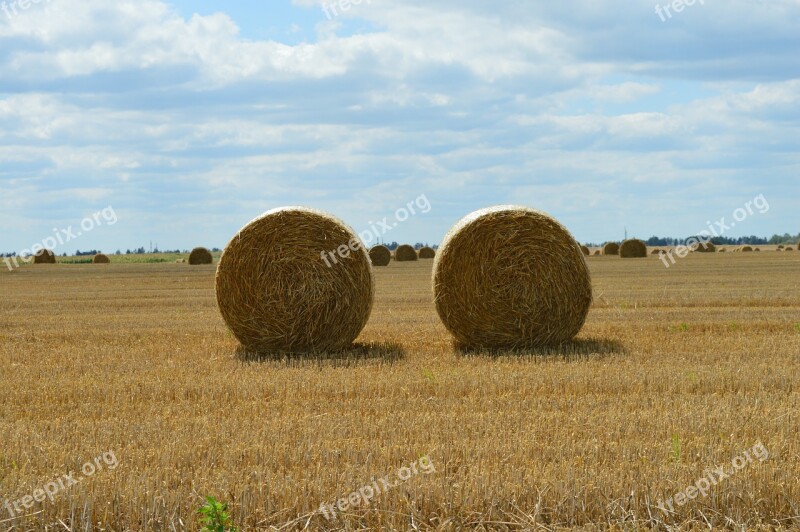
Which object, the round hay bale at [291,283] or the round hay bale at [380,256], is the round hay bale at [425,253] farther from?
the round hay bale at [291,283]

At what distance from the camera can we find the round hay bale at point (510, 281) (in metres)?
12.2

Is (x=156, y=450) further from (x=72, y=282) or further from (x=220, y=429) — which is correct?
(x=72, y=282)

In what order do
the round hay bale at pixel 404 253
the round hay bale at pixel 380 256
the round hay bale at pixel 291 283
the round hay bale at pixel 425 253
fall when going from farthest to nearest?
1. the round hay bale at pixel 425 253
2. the round hay bale at pixel 404 253
3. the round hay bale at pixel 380 256
4. the round hay bale at pixel 291 283

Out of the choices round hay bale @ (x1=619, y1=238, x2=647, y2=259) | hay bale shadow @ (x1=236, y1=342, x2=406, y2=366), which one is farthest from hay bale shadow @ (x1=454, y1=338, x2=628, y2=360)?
round hay bale @ (x1=619, y1=238, x2=647, y2=259)

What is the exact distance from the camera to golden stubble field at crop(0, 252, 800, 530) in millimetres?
5285

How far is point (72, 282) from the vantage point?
30.0m

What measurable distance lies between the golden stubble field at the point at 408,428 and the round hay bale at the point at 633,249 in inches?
1199

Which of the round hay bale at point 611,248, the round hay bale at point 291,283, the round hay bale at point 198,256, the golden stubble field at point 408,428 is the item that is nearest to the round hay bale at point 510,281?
the golden stubble field at point 408,428

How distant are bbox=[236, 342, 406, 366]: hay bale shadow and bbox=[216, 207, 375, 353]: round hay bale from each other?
14cm

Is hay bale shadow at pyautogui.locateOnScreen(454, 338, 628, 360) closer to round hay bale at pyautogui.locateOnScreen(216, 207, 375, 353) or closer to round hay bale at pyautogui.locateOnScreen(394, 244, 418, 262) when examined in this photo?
round hay bale at pyautogui.locateOnScreen(216, 207, 375, 353)

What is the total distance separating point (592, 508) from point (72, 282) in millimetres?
27443

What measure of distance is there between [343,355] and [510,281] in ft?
8.10

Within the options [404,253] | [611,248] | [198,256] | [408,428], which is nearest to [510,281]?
[408,428]

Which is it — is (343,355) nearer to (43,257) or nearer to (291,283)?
(291,283)
